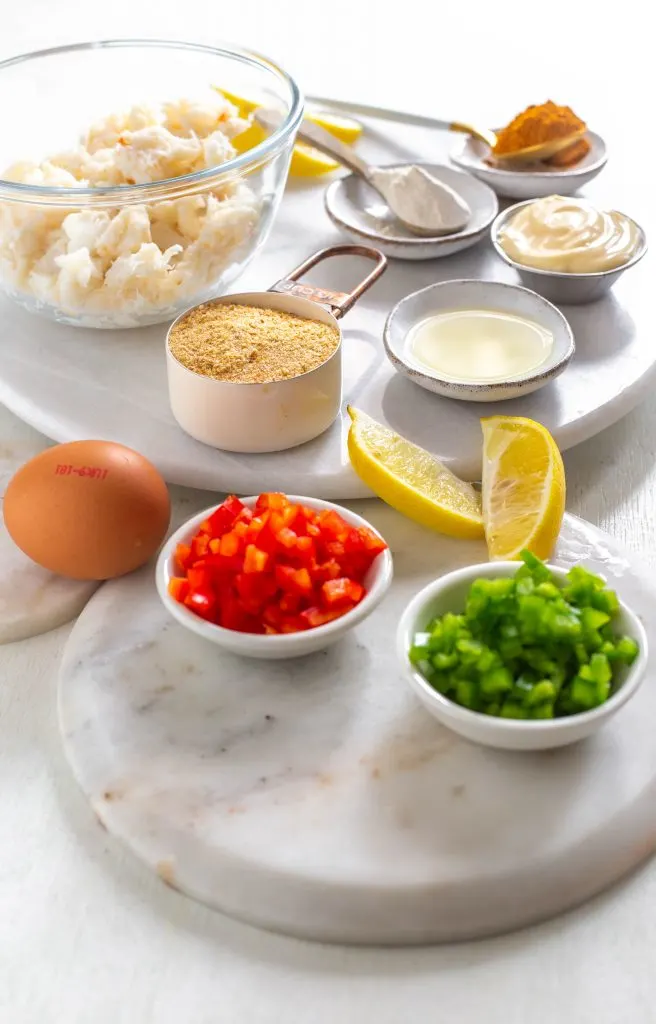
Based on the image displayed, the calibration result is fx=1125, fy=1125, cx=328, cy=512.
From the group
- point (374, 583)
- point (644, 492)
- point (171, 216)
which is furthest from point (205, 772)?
point (171, 216)

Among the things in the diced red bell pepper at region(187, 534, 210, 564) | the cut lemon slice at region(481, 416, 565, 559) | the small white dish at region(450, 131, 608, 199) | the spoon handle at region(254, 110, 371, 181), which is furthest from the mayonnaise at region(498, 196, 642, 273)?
the diced red bell pepper at region(187, 534, 210, 564)

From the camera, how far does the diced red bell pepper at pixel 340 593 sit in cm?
129

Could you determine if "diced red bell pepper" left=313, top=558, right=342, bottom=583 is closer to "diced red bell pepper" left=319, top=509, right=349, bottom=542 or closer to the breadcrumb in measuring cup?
Answer: "diced red bell pepper" left=319, top=509, right=349, bottom=542

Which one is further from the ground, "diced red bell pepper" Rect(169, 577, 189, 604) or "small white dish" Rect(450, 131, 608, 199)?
"small white dish" Rect(450, 131, 608, 199)

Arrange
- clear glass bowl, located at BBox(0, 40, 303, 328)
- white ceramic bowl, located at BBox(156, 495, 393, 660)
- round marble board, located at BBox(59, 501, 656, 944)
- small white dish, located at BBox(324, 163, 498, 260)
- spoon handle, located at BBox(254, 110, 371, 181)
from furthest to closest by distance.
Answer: spoon handle, located at BBox(254, 110, 371, 181) → small white dish, located at BBox(324, 163, 498, 260) → clear glass bowl, located at BBox(0, 40, 303, 328) → white ceramic bowl, located at BBox(156, 495, 393, 660) → round marble board, located at BBox(59, 501, 656, 944)

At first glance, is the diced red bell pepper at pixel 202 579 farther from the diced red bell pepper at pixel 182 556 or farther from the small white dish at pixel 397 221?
the small white dish at pixel 397 221

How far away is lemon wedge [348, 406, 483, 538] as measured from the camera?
1508 millimetres

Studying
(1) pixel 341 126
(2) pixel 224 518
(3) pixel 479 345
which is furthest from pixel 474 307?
(1) pixel 341 126

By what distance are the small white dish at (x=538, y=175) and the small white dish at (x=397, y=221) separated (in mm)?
48

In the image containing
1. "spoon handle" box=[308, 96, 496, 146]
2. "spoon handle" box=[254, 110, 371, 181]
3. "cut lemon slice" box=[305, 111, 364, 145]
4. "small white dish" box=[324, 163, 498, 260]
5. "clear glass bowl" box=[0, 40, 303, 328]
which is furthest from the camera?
"cut lemon slice" box=[305, 111, 364, 145]

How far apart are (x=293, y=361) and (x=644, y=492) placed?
0.57 metres

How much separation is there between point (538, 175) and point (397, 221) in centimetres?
31

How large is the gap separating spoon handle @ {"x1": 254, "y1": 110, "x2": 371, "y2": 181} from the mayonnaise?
381 millimetres

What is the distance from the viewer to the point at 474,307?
1.84m
